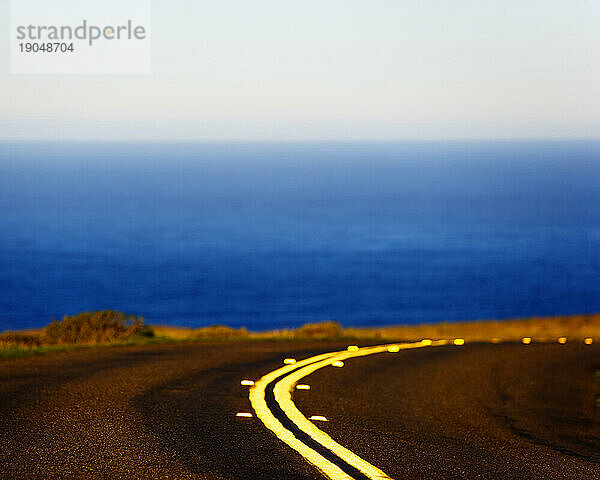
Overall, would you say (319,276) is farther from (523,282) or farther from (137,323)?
(137,323)

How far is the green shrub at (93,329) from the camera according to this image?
16.1m

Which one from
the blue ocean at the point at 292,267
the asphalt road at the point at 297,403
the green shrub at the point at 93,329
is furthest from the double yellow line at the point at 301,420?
the blue ocean at the point at 292,267

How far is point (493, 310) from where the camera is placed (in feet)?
283

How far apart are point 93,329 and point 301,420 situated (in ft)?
32.2

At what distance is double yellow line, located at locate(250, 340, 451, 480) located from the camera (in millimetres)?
5848

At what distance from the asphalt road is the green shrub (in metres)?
2.65

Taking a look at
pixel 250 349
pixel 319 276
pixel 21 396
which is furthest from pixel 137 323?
pixel 319 276

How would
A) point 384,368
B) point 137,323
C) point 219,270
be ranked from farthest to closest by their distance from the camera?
point 219,270
point 137,323
point 384,368

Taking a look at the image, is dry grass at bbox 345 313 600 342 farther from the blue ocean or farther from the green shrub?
the blue ocean

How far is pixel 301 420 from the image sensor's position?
7.59 meters

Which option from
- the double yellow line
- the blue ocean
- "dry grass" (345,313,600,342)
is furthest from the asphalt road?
the blue ocean

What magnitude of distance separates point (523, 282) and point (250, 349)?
322 ft

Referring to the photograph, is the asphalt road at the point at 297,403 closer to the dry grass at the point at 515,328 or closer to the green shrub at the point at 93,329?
the green shrub at the point at 93,329

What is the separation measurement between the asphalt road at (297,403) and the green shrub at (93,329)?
104 inches
